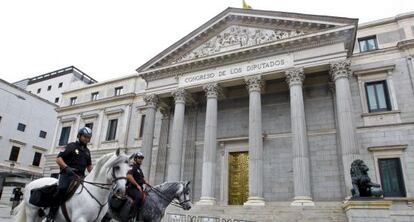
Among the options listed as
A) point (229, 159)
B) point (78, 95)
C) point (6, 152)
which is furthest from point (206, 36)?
point (6, 152)

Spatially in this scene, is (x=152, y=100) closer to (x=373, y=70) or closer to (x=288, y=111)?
(x=288, y=111)

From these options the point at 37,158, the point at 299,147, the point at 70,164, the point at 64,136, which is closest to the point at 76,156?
the point at 70,164

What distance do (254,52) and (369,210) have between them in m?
11.9

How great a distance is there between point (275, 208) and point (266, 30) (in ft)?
39.1

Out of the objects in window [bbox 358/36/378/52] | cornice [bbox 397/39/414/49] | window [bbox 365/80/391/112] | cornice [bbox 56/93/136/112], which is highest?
window [bbox 358/36/378/52]

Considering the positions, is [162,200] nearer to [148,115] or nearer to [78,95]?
[148,115]

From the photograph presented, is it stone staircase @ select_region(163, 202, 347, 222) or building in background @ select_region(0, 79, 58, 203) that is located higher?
building in background @ select_region(0, 79, 58, 203)

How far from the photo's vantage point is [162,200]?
26.5 ft

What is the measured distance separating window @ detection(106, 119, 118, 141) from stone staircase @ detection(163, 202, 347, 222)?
14.6m

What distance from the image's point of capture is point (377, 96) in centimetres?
1958

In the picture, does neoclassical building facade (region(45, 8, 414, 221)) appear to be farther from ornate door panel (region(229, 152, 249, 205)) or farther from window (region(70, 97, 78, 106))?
window (region(70, 97, 78, 106))

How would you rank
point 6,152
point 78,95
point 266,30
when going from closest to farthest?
point 266,30, point 78,95, point 6,152

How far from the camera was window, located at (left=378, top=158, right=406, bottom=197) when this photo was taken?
17.3 m

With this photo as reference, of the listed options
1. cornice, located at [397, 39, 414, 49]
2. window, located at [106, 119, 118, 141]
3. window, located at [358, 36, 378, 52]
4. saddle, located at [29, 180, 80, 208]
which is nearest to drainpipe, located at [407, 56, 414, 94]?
cornice, located at [397, 39, 414, 49]
